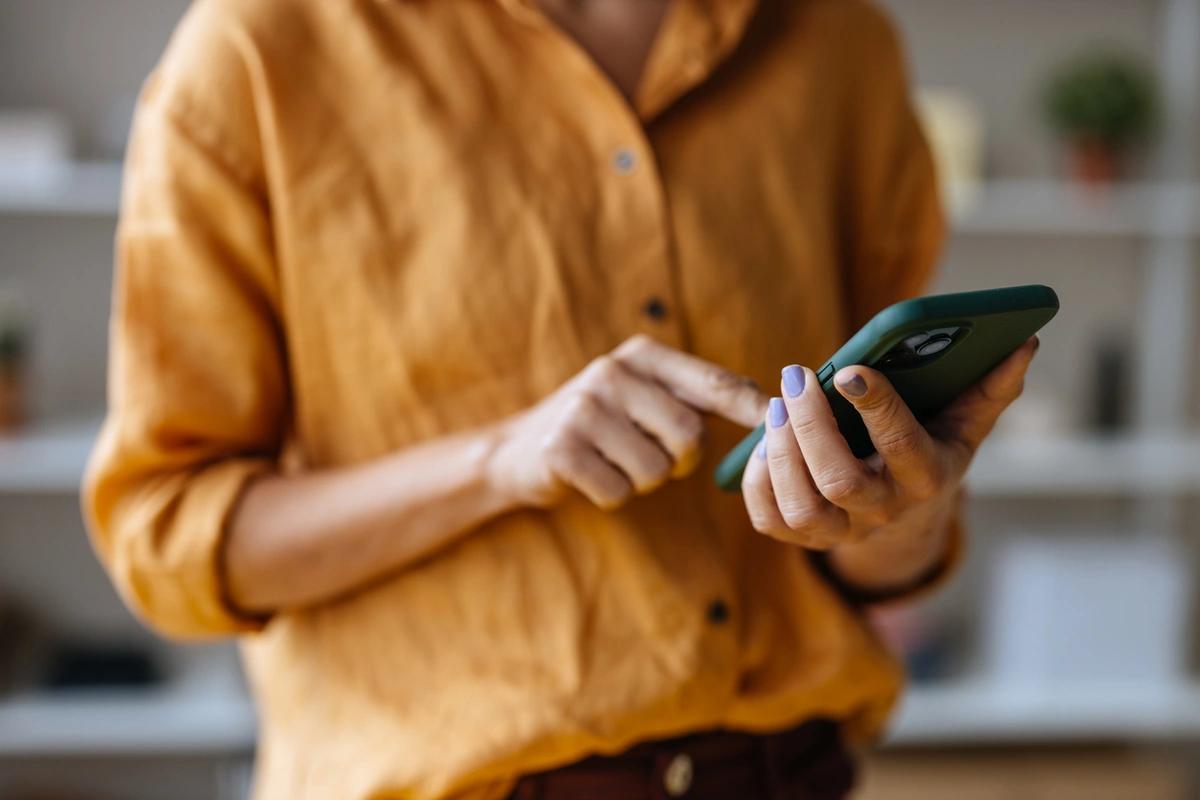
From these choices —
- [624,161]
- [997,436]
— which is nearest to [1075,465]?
[997,436]

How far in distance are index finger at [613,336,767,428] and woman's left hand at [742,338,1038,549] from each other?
4cm

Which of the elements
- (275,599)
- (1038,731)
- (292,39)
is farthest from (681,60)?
(1038,731)

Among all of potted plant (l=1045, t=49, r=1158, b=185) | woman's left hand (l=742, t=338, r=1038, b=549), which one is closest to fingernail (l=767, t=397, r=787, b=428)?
woman's left hand (l=742, t=338, r=1038, b=549)

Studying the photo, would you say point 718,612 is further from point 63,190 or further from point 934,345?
point 63,190

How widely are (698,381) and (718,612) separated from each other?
17 cm

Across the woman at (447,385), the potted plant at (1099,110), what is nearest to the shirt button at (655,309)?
the woman at (447,385)

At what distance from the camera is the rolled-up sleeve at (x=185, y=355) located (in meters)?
0.67

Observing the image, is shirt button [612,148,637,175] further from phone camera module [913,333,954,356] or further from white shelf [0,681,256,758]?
white shelf [0,681,256,758]

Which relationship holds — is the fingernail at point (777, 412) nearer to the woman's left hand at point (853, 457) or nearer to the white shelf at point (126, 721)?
the woman's left hand at point (853, 457)

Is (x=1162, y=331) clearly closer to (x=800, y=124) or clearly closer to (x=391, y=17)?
(x=800, y=124)

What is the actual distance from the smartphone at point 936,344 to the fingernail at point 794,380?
13mm

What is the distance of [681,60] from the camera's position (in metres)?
0.73

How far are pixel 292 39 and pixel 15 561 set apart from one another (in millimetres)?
1703

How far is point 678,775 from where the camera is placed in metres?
0.70
